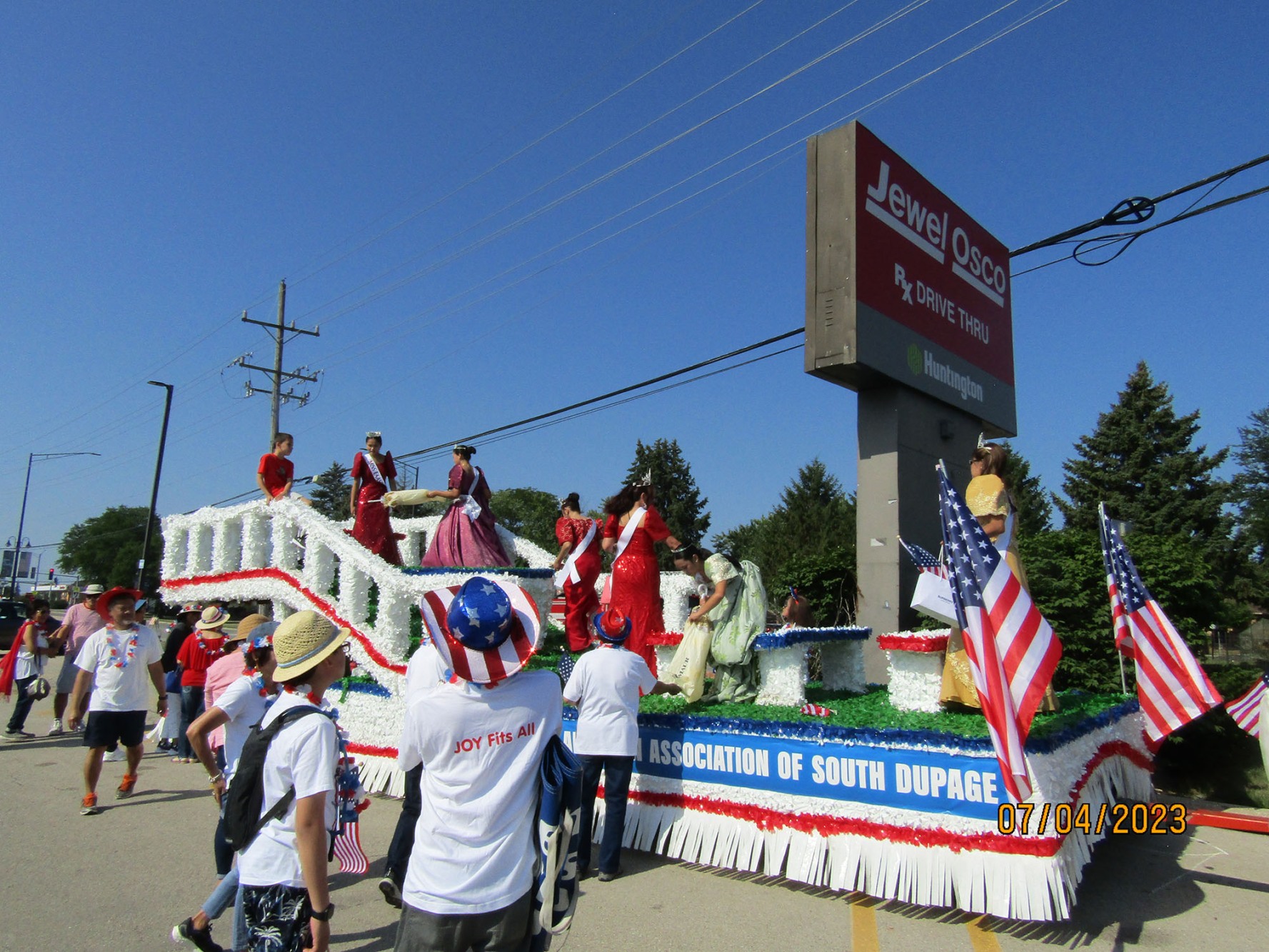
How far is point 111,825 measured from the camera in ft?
21.7

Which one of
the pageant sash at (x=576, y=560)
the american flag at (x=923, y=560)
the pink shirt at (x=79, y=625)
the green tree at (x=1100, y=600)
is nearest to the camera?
the american flag at (x=923, y=560)

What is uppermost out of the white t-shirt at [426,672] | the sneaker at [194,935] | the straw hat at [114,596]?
the straw hat at [114,596]

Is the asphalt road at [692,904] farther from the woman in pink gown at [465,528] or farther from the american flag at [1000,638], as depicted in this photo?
the woman in pink gown at [465,528]

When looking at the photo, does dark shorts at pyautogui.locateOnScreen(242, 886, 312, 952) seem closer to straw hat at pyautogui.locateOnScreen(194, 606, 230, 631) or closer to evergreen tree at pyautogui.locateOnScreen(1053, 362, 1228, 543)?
straw hat at pyautogui.locateOnScreen(194, 606, 230, 631)

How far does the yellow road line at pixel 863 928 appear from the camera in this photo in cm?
430

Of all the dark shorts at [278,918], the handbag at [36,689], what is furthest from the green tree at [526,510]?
the dark shorts at [278,918]

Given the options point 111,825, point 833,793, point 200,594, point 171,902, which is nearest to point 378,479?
point 200,594

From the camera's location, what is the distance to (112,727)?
7078mm

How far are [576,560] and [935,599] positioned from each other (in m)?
4.27

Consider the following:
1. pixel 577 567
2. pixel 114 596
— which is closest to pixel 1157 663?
pixel 577 567

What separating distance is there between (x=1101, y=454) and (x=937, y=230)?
1145 inches

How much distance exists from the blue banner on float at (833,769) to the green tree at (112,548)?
201 feet

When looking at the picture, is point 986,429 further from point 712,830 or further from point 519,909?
point 519,909

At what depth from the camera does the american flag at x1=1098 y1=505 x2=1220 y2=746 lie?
6.07 meters
